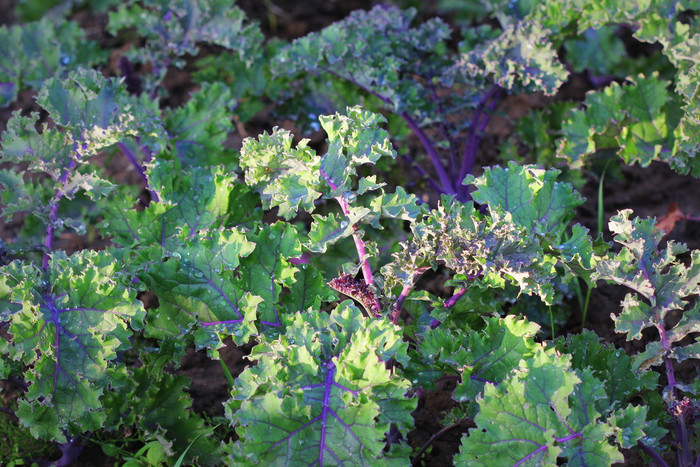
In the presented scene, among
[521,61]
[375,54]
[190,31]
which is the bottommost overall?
[521,61]

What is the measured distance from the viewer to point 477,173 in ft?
12.8

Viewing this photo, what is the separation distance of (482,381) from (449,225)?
0.53 metres

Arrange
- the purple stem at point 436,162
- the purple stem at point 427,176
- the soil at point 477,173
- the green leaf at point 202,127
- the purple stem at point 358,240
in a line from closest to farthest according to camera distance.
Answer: the purple stem at point 358,240
the soil at point 477,173
the green leaf at point 202,127
the purple stem at point 436,162
the purple stem at point 427,176

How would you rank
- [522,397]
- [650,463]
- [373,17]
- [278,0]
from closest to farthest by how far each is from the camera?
[522,397], [650,463], [373,17], [278,0]

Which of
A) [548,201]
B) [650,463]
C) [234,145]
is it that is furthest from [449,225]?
[234,145]

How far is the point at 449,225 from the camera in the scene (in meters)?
2.33

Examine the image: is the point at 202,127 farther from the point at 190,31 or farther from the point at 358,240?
the point at 358,240

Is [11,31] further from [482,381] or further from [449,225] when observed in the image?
[482,381]

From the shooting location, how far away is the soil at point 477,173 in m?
2.84

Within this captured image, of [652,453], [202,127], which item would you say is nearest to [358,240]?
[652,453]

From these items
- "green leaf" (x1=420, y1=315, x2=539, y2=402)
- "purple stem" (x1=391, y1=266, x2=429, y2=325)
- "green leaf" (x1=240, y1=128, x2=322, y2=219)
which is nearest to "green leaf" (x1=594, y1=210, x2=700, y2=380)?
"green leaf" (x1=420, y1=315, x2=539, y2=402)

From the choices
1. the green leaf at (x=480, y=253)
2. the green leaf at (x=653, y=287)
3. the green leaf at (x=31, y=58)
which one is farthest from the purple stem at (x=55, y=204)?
the green leaf at (x=653, y=287)

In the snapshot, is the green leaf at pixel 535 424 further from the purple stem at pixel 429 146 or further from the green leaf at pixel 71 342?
the purple stem at pixel 429 146

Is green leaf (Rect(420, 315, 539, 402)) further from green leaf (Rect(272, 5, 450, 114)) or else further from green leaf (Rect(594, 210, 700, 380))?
green leaf (Rect(272, 5, 450, 114))
